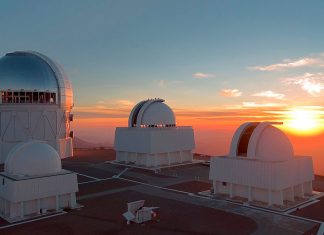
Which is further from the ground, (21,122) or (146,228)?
(21,122)

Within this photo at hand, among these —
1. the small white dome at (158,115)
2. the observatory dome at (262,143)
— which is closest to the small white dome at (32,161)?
the observatory dome at (262,143)

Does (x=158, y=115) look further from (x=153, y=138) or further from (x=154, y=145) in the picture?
(x=154, y=145)

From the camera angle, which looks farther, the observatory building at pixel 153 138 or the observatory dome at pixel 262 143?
the observatory building at pixel 153 138

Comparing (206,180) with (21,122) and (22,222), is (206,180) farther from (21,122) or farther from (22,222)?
(21,122)

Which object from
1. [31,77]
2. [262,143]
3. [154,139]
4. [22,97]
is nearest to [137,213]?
[262,143]

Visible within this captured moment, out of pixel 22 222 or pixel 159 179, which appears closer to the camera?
pixel 22 222

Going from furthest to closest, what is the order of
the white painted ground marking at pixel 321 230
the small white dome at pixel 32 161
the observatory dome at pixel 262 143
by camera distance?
1. the observatory dome at pixel 262 143
2. the small white dome at pixel 32 161
3. the white painted ground marking at pixel 321 230

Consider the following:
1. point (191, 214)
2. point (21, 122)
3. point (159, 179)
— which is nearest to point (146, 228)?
point (191, 214)

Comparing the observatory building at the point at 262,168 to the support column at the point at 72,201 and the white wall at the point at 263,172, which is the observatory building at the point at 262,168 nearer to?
the white wall at the point at 263,172
